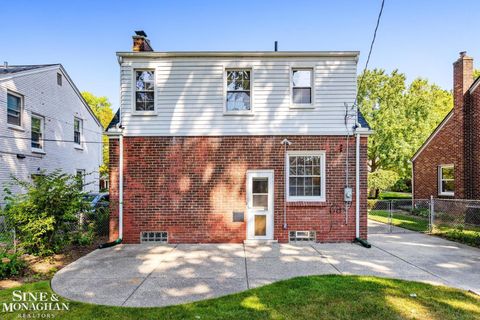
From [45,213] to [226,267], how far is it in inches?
188

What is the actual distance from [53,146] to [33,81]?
3.36 m

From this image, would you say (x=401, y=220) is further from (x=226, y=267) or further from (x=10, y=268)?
(x=10, y=268)

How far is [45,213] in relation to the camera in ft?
22.8

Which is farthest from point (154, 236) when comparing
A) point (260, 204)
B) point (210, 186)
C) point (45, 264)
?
point (260, 204)

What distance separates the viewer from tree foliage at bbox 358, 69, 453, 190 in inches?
965

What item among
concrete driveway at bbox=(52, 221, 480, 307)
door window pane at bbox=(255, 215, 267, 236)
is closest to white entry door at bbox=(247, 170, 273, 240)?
door window pane at bbox=(255, 215, 267, 236)

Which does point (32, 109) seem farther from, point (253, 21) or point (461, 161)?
point (461, 161)

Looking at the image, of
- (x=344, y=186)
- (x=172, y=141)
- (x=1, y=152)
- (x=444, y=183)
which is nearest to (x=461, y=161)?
(x=444, y=183)

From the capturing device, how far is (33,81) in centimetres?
1340

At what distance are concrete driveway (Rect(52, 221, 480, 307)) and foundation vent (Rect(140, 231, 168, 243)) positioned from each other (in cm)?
38

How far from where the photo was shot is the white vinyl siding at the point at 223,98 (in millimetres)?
8805

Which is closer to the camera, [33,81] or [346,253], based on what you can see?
[346,253]

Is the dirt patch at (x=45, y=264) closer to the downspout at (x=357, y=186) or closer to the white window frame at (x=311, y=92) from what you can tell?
the white window frame at (x=311, y=92)

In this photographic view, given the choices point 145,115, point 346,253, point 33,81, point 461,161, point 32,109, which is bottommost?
point 346,253
